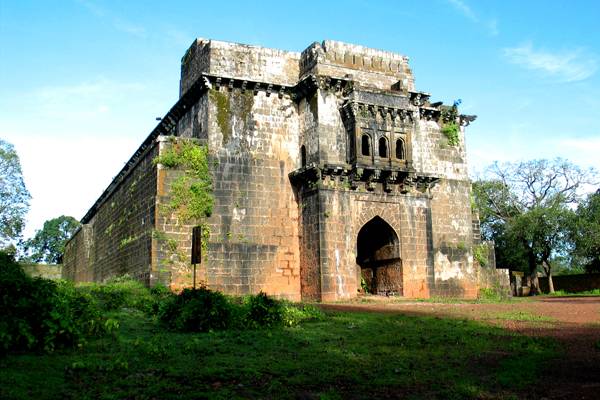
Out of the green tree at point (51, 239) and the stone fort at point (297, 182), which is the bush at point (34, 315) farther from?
the green tree at point (51, 239)

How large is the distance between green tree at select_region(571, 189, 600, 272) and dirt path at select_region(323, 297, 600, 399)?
81.8 ft

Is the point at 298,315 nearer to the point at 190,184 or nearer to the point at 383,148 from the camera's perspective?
the point at 190,184

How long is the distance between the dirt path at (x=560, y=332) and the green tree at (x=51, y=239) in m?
72.5

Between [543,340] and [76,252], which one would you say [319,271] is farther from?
[76,252]

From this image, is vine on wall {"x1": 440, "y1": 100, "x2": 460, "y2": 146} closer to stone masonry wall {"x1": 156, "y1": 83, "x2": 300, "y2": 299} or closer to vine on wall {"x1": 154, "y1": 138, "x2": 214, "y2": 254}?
stone masonry wall {"x1": 156, "y1": 83, "x2": 300, "y2": 299}

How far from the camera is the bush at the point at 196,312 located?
39.4 feet

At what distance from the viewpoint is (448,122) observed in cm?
2744

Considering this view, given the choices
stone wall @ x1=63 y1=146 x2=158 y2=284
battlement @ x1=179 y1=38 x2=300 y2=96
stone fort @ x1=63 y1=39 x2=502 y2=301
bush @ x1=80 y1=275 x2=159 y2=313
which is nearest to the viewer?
bush @ x1=80 y1=275 x2=159 y2=313

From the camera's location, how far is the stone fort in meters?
21.6

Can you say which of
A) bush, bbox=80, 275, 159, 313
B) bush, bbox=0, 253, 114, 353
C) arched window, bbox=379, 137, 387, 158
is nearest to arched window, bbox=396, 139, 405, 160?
arched window, bbox=379, 137, 387, 158

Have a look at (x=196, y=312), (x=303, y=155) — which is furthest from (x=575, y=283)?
(x=196, y=312)

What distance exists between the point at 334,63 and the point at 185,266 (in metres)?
9.89

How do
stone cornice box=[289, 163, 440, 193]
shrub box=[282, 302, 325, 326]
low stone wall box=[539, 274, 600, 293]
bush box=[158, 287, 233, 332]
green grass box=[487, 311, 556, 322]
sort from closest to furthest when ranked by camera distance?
1. bush box=[158, 287, 233, 332]
2. shrub box=[282, 302, 325, 326]
3. green grass box=[487, 311, 556, 322]
4. stone cornice box=[289, 163, 440, 193]
5. low stone wall box=[539, 274, 600, 293]

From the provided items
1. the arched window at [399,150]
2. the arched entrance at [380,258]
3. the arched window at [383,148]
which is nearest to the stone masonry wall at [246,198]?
the arched window at [383,148]
